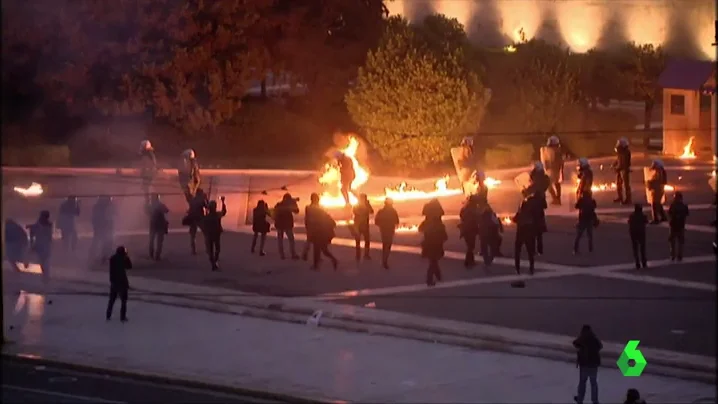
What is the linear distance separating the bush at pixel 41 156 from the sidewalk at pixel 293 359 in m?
12.8

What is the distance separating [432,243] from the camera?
64.1ft

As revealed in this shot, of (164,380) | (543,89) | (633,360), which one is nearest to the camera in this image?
(633,360)

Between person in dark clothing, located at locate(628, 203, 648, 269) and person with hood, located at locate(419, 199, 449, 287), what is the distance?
2.90m

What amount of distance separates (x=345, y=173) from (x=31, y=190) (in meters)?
6.57

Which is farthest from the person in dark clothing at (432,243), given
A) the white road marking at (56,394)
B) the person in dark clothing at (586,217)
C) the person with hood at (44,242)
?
the white road marking at (56,394)

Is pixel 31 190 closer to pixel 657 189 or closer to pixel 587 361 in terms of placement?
pixel 657 189

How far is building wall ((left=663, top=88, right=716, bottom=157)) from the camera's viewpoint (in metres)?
36.7

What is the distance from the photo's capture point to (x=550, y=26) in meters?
43.3

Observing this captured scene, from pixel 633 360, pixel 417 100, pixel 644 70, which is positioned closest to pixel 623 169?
pixel 417 100

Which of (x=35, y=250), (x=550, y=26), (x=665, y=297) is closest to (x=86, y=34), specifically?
(x=550, y=26)

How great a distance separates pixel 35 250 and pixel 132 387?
626cm

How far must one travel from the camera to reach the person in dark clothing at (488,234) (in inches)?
822

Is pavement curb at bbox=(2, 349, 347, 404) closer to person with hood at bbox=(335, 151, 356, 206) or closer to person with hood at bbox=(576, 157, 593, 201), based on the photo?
person with hood at bbox=(576, 157, 593, 201)

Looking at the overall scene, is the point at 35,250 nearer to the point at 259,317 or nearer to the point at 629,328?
the point at 259,317
